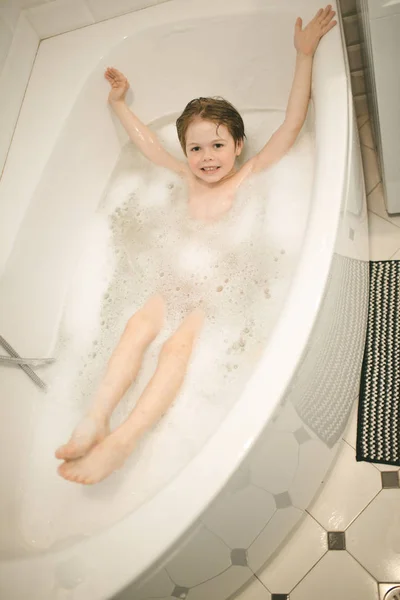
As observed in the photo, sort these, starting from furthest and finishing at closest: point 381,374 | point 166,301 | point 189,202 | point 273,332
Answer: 1. point 189,202
2. point 166,301
3. point 381,374
4. point 273,332

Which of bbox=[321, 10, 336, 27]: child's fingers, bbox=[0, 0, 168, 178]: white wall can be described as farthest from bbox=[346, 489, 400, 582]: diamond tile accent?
bbox=[0, 0, 168, 178]: white wall

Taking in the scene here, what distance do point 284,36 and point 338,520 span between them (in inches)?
49.0

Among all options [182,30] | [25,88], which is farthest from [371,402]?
[25,88]

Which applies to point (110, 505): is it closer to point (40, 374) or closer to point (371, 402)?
point (40, 374)

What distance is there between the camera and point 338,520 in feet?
3.48

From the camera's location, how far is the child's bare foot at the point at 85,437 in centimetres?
93

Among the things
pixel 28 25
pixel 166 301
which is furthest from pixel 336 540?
pixel 28 25

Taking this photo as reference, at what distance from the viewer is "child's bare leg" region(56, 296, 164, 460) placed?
960 millimetres

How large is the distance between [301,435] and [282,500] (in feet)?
0.49

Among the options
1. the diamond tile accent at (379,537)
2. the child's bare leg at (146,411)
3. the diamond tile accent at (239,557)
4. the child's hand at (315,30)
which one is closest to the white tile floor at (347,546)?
the diamond tile accent at (379,537)

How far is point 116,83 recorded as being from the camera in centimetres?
147

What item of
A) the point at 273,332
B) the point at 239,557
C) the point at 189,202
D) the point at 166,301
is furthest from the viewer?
the point at 189,202

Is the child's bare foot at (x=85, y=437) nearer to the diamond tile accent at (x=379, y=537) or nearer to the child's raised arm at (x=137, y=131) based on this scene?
the diamond tile accent at (x=379, y=537)

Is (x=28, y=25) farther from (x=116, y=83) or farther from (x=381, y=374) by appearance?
(x=381, y=374)
